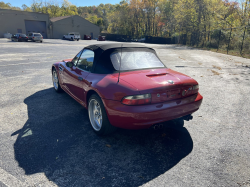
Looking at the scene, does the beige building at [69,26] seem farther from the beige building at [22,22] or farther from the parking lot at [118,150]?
the parking lot at [118,150]

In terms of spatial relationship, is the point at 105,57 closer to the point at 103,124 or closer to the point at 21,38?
the point at 103,124

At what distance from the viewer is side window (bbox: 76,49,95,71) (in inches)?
152

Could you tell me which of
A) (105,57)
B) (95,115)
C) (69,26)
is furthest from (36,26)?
(95,115)

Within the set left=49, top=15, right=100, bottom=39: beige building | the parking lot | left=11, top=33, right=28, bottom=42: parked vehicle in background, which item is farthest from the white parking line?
left=49, top=15, right=100, bottom=39: beige building

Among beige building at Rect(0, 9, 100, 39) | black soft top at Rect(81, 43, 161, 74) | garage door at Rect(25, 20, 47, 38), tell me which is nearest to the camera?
black soft top at Rect(81, 43, 161, 74)

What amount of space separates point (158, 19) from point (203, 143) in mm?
76039

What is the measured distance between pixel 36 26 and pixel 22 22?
3.68 m

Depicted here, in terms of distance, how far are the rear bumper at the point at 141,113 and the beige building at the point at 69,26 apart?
56756 mm

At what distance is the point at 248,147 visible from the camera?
314 centimetres

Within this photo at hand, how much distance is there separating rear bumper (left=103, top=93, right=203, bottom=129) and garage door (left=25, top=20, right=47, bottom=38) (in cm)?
5492

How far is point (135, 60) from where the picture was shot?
3.77 meters

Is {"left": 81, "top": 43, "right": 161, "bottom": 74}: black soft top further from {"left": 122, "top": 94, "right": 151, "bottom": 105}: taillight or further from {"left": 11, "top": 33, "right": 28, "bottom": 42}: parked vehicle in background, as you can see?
{"left": 11, "top": 33, "right": 28, "bottom": 42}: parked vehicle in background

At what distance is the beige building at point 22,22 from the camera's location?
45.4 metres

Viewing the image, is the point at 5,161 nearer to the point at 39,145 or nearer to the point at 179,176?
the point at 39,145
